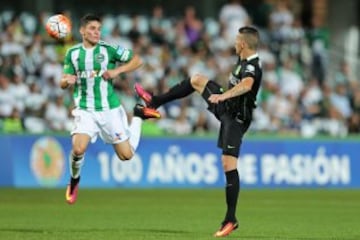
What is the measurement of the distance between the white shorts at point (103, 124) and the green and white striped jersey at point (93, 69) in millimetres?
95

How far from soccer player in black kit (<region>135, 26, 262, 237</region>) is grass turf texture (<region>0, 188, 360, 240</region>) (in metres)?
0.50

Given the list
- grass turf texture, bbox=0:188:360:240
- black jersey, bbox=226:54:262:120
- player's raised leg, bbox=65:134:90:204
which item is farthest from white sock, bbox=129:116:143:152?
black jersey, bbox=226:54:262:120

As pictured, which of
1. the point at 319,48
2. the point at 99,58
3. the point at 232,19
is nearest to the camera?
the point at 99,58

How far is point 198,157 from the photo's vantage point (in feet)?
75.3

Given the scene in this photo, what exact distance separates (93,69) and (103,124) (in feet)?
2.58

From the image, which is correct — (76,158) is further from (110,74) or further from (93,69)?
(110,74)

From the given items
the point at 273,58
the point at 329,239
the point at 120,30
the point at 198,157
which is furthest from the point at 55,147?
the point at 329,239

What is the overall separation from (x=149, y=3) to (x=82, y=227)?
1713cm

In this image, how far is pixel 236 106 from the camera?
12.2 m

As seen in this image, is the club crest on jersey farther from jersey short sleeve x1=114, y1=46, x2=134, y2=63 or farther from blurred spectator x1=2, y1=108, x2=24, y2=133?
blurred spectator x1=2, y1=108, x2=24, y2=133

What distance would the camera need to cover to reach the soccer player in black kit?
11.8 metres

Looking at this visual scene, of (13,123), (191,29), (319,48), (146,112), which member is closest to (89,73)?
(146,112)

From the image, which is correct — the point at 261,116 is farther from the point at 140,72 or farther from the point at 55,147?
the point at 55,147

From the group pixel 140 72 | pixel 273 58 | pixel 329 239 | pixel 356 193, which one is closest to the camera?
pixel 329 239
